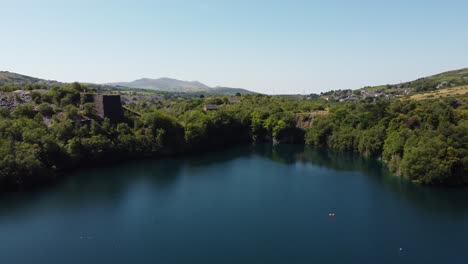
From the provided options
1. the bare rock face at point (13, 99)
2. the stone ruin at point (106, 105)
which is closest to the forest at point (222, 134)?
the stone ruin at point (106, 105)

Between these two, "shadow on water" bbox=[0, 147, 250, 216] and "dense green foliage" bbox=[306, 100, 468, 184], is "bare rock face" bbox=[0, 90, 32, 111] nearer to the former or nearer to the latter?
"shadow on water" bbox=[0, 147, 250, 216]

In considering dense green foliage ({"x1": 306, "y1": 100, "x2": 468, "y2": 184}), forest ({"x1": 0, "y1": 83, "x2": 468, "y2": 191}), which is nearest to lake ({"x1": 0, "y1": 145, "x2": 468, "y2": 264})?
dense green foliage ({"x1": 306, "y1": 100, "x2": 468, "y2": 184})

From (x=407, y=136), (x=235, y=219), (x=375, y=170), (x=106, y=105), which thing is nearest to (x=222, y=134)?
(x=106, y=105)

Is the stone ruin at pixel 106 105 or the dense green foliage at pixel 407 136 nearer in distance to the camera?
the dense green foliage at pixel 407 136

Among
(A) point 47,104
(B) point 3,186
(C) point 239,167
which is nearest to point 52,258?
(B) point 3,186

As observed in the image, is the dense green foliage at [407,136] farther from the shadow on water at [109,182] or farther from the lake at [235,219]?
the shadow on water at [109,182]
